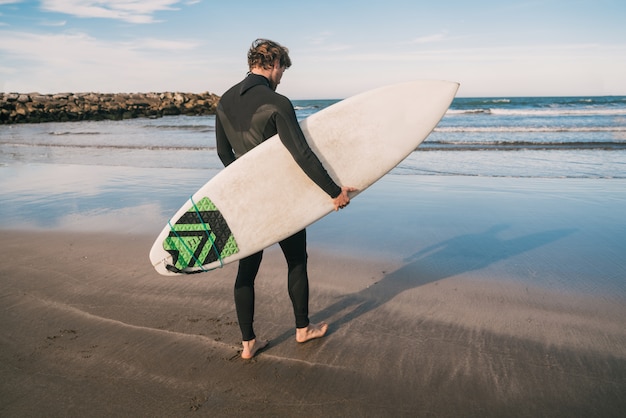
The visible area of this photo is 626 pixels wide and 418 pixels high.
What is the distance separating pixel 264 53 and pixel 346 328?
1560mm


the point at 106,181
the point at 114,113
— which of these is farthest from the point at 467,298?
the point at 114,113

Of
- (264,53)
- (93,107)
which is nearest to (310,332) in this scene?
(264,53)

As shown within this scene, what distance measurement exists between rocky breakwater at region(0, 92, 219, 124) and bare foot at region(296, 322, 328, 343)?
91.3 feet

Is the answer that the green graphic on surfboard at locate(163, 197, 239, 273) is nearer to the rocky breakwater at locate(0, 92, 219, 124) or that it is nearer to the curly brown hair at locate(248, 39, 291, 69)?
the curly brown hair at locate(248, 39, 291, 69)

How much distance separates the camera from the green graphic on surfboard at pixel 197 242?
245 centimetres

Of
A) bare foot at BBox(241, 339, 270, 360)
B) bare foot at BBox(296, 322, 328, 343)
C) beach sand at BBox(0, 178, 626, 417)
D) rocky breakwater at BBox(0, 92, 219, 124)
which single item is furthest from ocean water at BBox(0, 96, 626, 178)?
rocky breakwater at BBox(0, 92, 219, 124)

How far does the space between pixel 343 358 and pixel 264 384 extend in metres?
0.43

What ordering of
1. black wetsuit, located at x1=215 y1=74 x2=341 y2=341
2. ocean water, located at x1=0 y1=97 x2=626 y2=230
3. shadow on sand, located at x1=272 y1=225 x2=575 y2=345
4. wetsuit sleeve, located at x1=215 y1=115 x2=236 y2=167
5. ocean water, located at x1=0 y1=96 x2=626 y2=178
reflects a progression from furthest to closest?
ocean water, located at x1=0 y1=96 x2=626 y2=178
ocean water, located at x1=0 y1=97 x2=626 y2=230
shadow on sand, located at x1=272 y1=225 x2=575 y2=345
wetsuit sleeve, located at x1=215 y1=115 x2=236 y2=167
black wetsuit, located at x1=215 y1=74 x2=341 y2=341

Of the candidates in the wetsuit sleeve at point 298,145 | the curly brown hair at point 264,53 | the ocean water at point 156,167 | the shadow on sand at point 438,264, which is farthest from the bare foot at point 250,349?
the ocean water at point 156,167

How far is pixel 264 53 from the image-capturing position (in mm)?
2146

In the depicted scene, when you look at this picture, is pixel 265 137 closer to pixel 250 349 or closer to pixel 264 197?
pixel 264 197

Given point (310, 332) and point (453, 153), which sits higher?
point (453, 153)

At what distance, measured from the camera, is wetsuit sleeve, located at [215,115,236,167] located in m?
2.31

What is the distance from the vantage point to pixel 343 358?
90.8 inches
